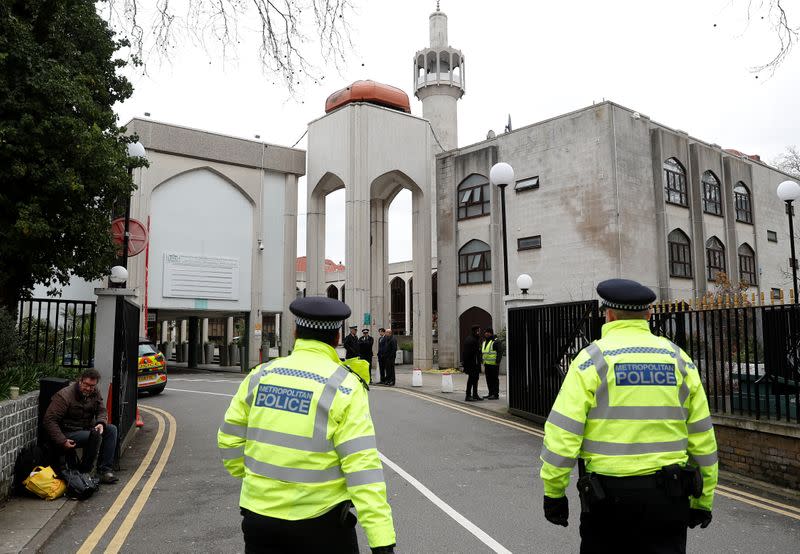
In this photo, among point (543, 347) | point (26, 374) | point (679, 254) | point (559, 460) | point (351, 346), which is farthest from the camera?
point (679, 254)

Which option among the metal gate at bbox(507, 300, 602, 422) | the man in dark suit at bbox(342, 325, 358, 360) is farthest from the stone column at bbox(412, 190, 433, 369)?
the metal gate at bbox(507, 300, 602, 422)

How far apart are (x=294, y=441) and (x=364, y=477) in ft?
1.12

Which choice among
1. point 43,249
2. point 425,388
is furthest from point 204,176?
point 43,249

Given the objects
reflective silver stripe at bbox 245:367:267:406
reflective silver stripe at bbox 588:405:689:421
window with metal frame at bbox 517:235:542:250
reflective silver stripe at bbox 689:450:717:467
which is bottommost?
reflective silver stripe at bbox 689:450:717:467

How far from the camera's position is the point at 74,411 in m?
7.82

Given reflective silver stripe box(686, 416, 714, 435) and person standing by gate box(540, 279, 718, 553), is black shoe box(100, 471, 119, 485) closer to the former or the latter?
person standing by gate box(540, 279, 718, 553)

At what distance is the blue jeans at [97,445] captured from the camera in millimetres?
7699

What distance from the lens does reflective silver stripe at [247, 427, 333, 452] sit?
2.79m

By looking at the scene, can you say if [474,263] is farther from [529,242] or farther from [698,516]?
[698,516]

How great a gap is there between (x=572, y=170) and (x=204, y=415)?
18.3 metres

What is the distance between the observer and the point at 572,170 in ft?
86.4

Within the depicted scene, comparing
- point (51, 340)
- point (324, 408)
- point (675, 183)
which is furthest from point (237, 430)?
point (675, 183)

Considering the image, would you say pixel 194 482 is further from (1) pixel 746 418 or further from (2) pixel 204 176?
(2) pixel 204 176

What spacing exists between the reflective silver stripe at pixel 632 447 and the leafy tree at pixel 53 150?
28.3 ft
